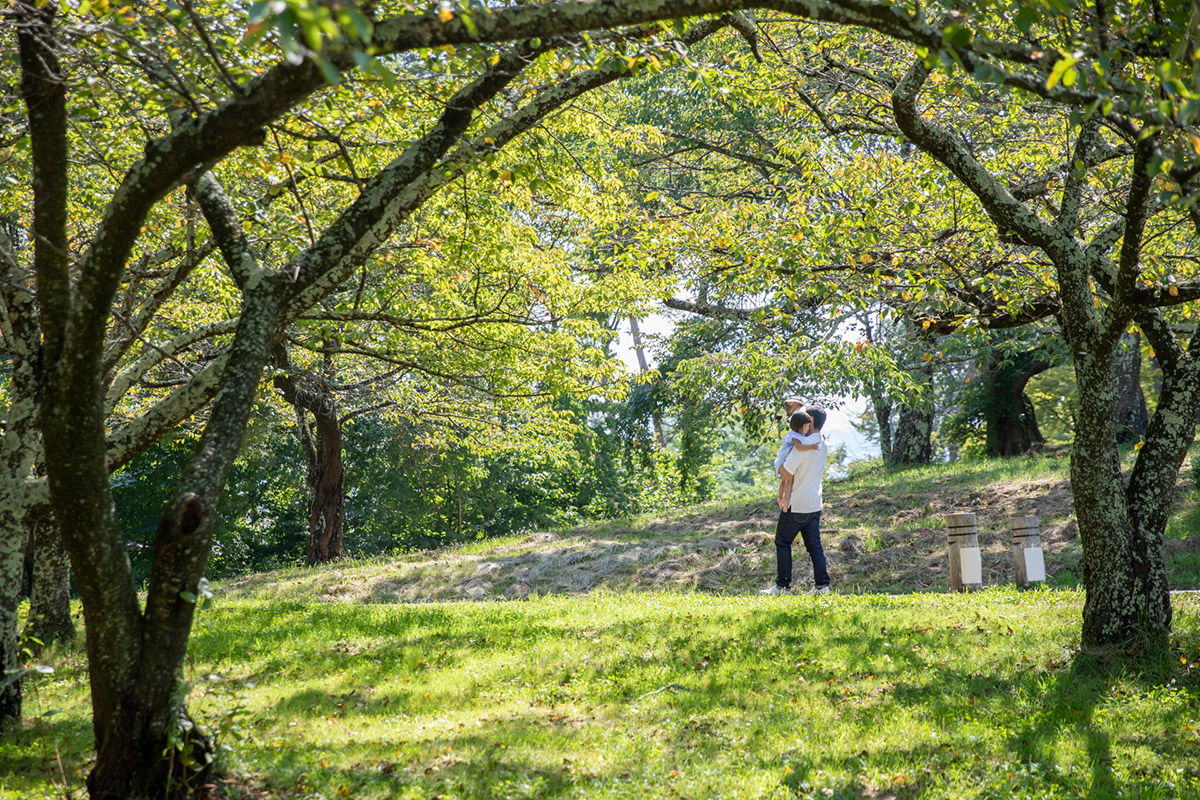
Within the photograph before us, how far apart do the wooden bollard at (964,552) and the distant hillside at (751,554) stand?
116 cm

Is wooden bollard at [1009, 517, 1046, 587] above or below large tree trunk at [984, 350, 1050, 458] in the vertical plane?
below

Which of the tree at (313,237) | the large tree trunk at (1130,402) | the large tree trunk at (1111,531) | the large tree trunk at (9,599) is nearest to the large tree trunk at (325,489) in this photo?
the tree at (313,237)

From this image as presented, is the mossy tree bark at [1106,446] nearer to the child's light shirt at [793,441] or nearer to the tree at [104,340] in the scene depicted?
the tree at [104,340]

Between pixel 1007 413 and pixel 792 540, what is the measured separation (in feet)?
41.8

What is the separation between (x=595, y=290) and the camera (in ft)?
34.5

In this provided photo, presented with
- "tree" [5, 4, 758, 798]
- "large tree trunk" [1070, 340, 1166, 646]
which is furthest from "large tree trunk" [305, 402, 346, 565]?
"large tree trunk" [1070, 340, 1166, 646]

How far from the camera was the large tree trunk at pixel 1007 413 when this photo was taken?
19.3 m

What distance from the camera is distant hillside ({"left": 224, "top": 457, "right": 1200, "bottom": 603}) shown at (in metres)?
11.0

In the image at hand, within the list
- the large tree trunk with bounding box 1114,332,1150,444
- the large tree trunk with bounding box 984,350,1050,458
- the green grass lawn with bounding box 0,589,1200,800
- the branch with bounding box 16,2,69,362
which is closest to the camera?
the branch with bounding box 16,2,69,362

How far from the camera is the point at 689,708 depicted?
17.8 feet

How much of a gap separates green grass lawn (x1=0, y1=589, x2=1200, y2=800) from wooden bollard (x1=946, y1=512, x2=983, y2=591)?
46.8 inches

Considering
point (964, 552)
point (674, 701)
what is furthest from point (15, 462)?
point (964, 552)

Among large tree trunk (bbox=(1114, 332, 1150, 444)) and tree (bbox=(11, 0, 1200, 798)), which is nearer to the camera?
tree (bbox=(11, 0, 1200, 798))

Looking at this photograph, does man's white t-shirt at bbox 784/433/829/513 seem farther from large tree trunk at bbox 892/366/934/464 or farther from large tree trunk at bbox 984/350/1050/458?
large tree trunk at bbox 892/366/934/464
